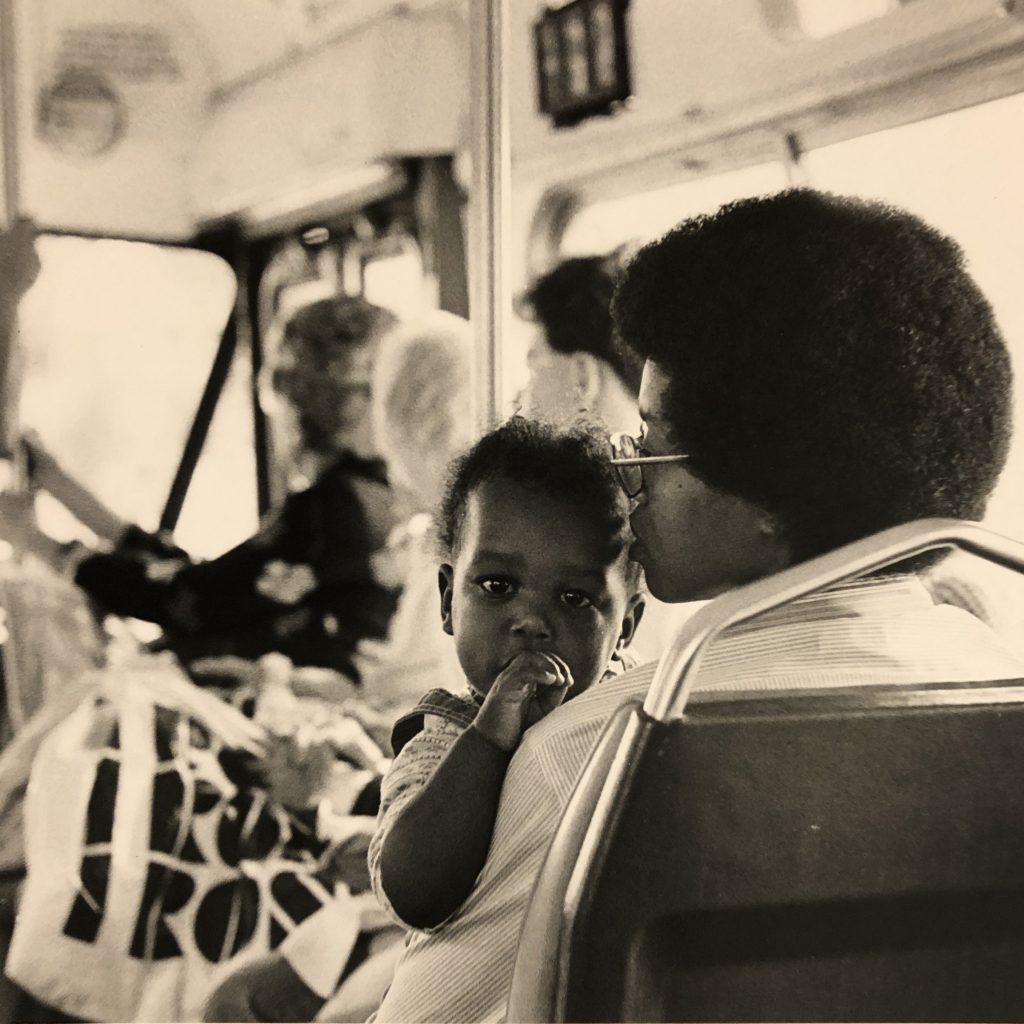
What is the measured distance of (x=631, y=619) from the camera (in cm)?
144

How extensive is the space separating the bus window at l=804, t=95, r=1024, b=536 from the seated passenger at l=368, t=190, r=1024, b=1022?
105 millimetres

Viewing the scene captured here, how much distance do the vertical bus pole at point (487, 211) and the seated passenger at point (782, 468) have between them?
0.97ft

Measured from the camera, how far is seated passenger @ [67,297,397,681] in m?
1.57

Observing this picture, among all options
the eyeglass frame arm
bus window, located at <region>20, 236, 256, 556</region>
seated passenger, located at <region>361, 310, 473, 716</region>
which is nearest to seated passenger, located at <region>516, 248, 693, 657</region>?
seated passenger, located at <region>361, 310, 473, 716</region>

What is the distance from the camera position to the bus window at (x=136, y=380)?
1.58 m

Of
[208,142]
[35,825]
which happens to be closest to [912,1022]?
[35,825]

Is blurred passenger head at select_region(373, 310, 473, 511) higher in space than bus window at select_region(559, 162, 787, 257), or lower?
lower

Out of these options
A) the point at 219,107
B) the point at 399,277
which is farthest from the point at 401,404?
the point at 219,107

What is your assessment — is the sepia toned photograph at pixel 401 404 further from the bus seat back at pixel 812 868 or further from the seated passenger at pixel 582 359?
the bus seat back at pixel 812 868

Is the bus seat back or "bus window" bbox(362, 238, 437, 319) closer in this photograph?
the bus seat back

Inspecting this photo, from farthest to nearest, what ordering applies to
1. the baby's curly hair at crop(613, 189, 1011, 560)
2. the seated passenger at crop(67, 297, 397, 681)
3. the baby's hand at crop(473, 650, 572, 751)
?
the seated passenger at crop(67, 297, 397, 681), the baby's hand at crop(473, 650, 572, 751), the baby's curly hair at crop(613, 189, 1011, 560)

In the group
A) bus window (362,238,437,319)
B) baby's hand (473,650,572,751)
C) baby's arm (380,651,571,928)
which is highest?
bus window (362,238,437,319)

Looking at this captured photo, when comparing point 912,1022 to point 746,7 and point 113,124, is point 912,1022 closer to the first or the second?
point 746,7

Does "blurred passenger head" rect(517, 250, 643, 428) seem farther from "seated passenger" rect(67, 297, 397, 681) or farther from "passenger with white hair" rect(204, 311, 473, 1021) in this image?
"seated passenger" rect(67, 297, 397, 681)
